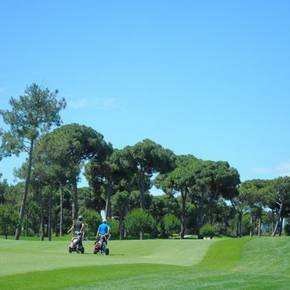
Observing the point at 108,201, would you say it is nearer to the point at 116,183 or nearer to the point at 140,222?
the point at 116,183

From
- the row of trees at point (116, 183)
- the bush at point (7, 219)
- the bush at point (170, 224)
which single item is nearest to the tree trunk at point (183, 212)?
the row of trees at point (116, 183)

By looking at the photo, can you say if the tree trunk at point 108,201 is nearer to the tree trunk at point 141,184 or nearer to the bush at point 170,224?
the tree trunk at point 141,184

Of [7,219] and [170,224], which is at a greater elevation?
[7,219]

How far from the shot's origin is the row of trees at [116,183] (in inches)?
2537

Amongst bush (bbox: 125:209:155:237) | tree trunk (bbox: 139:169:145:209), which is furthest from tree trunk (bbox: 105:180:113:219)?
bush (bbox: 125:209:155:237)

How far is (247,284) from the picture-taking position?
1767cm

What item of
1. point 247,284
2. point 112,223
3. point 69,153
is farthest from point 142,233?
point 247,284

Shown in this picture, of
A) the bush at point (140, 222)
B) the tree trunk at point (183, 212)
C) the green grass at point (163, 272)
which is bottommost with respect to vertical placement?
the green grass at point (163, 272)

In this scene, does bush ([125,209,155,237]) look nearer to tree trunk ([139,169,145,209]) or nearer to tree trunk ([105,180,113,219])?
tree trunk ([139,169,145,209])

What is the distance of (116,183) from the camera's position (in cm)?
7962

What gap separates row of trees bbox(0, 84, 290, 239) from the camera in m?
64.4

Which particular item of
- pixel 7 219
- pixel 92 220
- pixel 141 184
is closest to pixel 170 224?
pixel 92 220

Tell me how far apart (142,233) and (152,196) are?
84.3 ft

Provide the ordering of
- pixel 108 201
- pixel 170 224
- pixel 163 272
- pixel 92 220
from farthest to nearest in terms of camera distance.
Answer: pixel 108 201 < pixel 170 224 < pixel 92 220 < pixel 163 272
